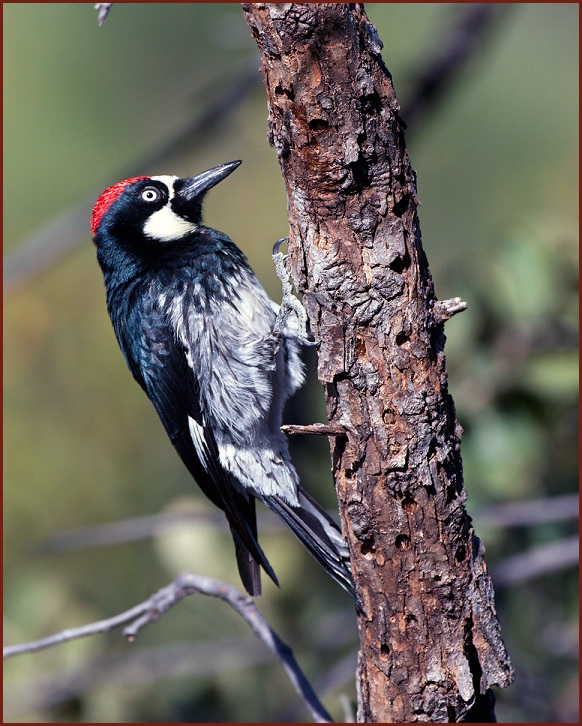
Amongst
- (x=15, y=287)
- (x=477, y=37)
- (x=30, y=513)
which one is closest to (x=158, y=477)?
(x=30, y=513)

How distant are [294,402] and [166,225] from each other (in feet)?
2.92

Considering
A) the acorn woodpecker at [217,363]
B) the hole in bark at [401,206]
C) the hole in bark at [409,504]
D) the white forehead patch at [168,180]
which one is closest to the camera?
the hole in bark at [401,206]

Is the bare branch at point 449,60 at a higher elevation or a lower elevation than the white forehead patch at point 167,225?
higher

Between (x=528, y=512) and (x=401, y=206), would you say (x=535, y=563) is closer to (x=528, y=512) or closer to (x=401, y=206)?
(x=528, y=512)

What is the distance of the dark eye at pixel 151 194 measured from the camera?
3.35m

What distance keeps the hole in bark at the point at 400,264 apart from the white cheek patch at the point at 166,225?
5.24 feet

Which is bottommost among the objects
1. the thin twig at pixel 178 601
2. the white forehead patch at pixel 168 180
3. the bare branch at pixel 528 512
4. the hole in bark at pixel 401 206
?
the bare branch at pixel 528 512

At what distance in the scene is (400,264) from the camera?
184cm

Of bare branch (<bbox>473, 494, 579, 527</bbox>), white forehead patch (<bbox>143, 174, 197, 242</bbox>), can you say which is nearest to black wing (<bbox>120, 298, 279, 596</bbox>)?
white forehead patch (<bbox>143, 174, 197, 242</bbox>)

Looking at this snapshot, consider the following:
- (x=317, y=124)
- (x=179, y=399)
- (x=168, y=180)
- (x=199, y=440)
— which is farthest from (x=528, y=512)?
(x=317, y=124)

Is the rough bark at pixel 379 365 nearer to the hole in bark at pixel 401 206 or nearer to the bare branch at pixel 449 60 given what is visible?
the hole in bark at pixel 401 206

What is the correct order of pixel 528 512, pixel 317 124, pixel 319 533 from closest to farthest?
pixel 317 124 < pixel 319 533 < pixel 528 512

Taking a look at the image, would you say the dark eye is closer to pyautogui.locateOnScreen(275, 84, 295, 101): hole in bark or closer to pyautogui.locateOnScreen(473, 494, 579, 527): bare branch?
pyautogui.locateOnScreen(275, 84, 295, 101): hole in bark

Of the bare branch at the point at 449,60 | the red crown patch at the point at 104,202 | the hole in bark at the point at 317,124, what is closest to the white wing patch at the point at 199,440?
the red crown patch at the point at 104,202
